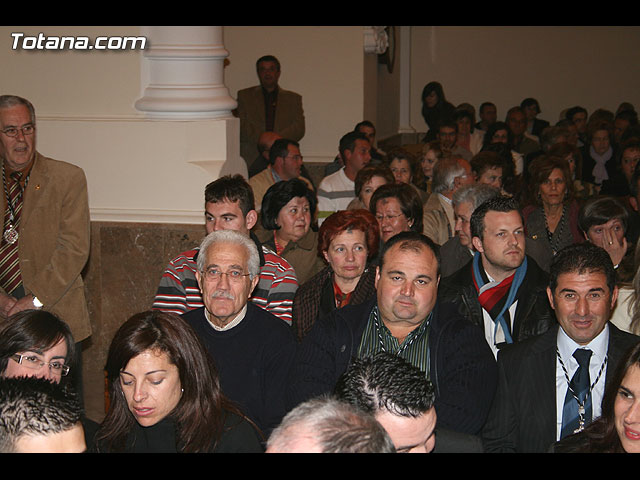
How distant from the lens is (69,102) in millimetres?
6031

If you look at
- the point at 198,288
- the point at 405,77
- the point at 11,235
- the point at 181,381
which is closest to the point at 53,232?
the point at 11,235

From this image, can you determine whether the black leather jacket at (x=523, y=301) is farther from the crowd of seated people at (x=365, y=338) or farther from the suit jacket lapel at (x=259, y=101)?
the suit jacket lapel at (x=259, y=101)

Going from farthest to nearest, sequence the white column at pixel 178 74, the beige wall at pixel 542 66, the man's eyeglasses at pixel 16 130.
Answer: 1. the beige wall at pixel 542 66
2. the white column at pixel 178 74
3. the man's eyeglasses at pixel 16 130

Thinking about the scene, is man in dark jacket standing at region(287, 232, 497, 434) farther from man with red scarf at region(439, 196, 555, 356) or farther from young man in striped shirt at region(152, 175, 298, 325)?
young man in striped shirt at region(152, 175, 298, 325)

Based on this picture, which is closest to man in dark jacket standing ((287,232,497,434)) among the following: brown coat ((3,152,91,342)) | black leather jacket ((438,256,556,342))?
black leather jacket ((438,256,556,342))

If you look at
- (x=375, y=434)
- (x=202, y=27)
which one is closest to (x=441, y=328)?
(x=375, y=434)

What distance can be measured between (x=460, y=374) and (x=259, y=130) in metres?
6.73

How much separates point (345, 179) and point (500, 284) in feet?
11.6

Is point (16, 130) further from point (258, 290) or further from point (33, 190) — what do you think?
point (258, 290)

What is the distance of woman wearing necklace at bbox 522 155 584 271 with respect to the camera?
5.93 meters

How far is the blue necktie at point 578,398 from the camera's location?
3.26 meters

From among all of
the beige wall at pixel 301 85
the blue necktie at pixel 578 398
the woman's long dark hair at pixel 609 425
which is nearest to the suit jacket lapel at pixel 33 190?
the beige wall at pixel 301 85

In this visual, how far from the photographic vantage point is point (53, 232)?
4621 millimetres

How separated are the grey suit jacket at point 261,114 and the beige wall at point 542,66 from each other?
737 cm
